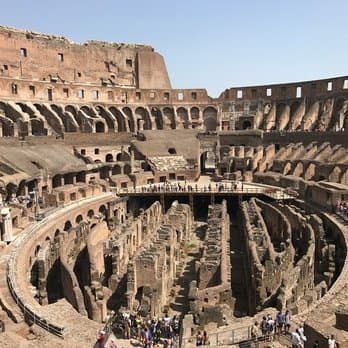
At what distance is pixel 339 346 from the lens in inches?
357

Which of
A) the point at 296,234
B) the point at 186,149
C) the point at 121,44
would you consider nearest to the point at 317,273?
the point at 296,234

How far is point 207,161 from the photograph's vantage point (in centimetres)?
4866

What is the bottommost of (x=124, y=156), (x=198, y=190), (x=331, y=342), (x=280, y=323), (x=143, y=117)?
(x=280, y=323)

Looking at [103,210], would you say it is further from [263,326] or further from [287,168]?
[263,326]

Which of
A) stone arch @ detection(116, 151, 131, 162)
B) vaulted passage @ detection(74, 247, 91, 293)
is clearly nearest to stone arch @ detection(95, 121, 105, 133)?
stone arch @ detection(116, 151, 131, 162)

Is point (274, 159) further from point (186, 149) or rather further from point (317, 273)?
point (317, 273)

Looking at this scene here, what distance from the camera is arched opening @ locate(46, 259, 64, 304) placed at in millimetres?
18531

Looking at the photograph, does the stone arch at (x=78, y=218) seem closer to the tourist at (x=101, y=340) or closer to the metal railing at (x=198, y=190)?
the metal railing at (x=198, y=190)

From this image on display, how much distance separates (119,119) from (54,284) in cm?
3291

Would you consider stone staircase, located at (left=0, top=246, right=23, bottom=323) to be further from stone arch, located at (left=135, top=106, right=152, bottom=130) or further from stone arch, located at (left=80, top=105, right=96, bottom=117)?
stone arch, located at (left=135, top=106, right=152, bottom=130)

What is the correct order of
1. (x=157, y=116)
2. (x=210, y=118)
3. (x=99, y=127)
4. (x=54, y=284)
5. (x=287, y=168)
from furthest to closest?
(x=210, y=118)
(x=157, y=116)
(x=99, y=127)
(x=287, y=168)
(x=54, y=284)

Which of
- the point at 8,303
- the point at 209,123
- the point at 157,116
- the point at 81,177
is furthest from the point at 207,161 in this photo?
the point at 8,303

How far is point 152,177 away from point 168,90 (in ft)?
59.3

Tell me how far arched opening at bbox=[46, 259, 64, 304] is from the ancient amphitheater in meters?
0.07
